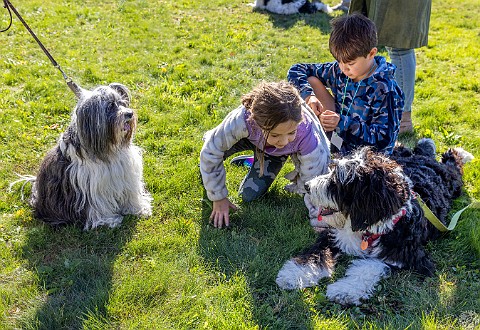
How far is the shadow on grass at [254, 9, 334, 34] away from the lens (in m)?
9.77

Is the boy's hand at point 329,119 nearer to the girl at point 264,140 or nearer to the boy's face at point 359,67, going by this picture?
the girl at point 264,140

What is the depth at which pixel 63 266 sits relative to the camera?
12.0 ft

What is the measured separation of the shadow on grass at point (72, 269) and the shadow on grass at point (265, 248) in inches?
31.6

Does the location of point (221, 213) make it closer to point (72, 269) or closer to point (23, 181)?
point (72, 269)

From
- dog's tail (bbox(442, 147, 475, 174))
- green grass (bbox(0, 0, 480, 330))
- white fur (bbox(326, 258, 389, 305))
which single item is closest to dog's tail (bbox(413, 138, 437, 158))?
dog's tail (bbox(442, 147, 475, 174))

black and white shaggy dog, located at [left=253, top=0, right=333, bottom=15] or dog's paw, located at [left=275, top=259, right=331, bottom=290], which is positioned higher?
black and white shaggy dog, located at [left=253, top=0, right=333, bottom=15]

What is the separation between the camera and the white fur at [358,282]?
3.36 meters

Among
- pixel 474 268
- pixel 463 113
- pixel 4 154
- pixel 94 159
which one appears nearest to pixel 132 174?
pixel 94 159

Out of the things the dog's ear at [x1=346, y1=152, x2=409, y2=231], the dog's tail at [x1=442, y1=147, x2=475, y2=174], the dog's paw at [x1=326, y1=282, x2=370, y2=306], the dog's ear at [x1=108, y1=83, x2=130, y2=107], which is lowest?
the dog's paw at [x1=326, y1=282, x2=370, y2=306]

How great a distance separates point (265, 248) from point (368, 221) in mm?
1040

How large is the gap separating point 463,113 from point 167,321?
16.0 ft

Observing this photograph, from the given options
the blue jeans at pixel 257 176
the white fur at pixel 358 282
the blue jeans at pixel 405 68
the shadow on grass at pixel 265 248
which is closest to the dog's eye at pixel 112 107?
the blue jeans at pixel 257 176

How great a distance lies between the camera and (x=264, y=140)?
391 cm

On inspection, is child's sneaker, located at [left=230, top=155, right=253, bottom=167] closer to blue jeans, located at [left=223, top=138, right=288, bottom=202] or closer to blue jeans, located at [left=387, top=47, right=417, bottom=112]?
blue jeans, located at [left=223, top=138, right=288, bottom=202]
